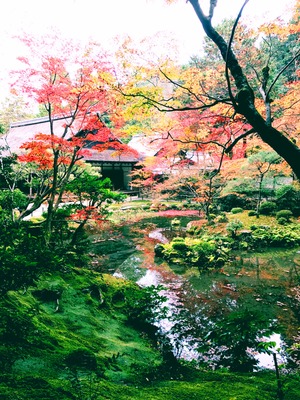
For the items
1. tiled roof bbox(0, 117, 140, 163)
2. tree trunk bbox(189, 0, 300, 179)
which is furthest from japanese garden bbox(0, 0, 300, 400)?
tiled roof bbox(0, 117, 140, 163)

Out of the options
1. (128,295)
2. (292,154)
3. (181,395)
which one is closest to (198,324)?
(128,295)

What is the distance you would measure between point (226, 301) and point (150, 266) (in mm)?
3579

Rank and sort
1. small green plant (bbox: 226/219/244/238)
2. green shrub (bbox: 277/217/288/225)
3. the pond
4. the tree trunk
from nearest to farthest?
1. the tree trunk
2. the pond
3. small green plant (bbox: 226/219/244/238)
4. green shrub (bbox: 277/217/288/225)

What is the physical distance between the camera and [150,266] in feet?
31.9

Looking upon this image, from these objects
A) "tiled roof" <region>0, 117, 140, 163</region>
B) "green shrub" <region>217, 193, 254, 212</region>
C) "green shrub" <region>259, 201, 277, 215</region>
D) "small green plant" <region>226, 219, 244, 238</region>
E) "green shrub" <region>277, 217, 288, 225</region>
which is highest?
"tiled roof" <region>0, 117, 140, 163</region>

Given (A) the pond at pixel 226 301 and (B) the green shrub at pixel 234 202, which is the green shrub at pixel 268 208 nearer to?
(B) the green shrub at pixel 234 202

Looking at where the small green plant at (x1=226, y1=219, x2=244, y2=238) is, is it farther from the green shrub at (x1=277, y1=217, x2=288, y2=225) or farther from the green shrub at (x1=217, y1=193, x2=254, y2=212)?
the green shrub at (x1=217, y1=193, x2=254, y2=212)

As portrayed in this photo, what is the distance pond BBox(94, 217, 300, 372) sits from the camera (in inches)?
132

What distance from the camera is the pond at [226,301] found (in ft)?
11.0

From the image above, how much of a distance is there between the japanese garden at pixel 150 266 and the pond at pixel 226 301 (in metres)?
0.03

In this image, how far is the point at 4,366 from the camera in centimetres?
194

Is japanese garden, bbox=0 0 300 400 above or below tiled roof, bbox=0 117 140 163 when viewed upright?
below

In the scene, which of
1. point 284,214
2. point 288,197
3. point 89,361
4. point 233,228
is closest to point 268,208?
point 284,214

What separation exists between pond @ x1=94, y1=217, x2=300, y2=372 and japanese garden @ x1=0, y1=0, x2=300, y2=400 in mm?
35
